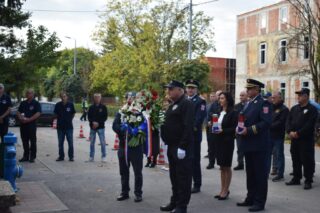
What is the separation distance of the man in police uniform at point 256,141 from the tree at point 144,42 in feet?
97.2

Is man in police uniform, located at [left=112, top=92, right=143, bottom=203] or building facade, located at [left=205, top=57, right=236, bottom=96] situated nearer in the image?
man in police uniform, located at [left=112, top=92, right=143, bottom=203]

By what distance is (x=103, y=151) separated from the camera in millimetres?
12766

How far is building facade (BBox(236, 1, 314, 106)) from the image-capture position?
125 feet

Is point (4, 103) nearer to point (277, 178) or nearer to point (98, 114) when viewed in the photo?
point (98, 114)

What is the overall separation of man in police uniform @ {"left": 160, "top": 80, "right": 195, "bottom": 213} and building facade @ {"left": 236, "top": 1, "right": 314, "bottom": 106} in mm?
30774

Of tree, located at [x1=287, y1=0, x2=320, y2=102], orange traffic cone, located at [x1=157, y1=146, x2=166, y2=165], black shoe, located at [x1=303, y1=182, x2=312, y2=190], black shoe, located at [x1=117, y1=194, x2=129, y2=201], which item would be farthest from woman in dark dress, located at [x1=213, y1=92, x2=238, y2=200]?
tree, located at [x1=287, y1=0, x2=320, y2=102]

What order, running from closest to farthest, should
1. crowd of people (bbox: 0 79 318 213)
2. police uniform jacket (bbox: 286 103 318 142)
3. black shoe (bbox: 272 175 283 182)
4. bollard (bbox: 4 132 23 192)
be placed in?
1. crowd of people (bbox: 0 79 318 213)
2. bollard (bbox: 4 132 23 192)
3. police uniform jacket (bbox: 286 103 318 142)
4. black shoe (bbox: 272 175 283 182)

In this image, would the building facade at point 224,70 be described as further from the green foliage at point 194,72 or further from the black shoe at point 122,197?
the black shoe at point 122,197

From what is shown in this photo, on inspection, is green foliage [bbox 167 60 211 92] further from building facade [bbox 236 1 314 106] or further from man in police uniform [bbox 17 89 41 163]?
man in police uniform [bbox 17 89 41 163]

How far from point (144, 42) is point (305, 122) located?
30.9 meters

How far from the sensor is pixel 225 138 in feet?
26.6

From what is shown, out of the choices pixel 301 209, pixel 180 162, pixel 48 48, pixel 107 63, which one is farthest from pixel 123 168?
pixel 107 63

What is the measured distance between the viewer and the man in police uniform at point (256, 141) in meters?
7.58

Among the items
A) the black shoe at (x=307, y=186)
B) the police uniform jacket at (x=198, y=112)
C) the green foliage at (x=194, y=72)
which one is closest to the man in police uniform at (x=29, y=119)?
the police uniform jacket at (x=198, y=112)
